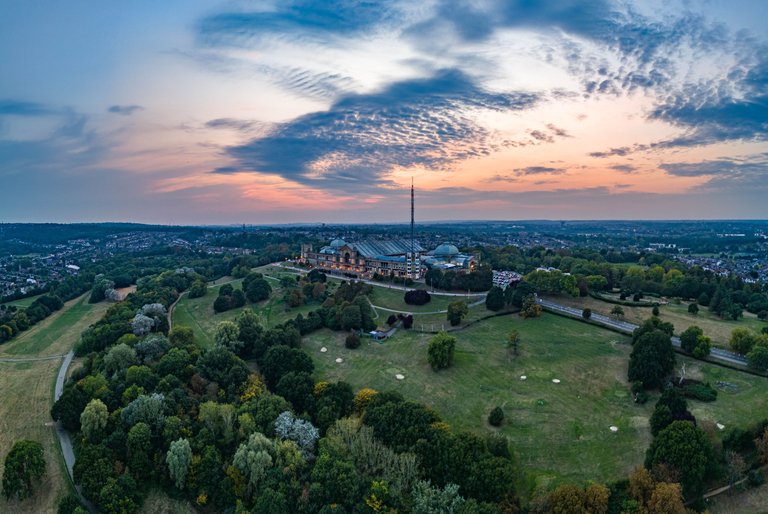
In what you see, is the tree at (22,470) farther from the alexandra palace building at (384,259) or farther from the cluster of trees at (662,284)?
the cluster of trees at (662,284)

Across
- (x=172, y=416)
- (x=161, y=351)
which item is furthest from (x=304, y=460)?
(x=161, y=351)

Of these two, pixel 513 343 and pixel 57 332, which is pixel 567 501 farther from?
pixel 57 332

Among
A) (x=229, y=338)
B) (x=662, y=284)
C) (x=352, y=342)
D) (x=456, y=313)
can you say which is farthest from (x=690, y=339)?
(x=229, y=338)

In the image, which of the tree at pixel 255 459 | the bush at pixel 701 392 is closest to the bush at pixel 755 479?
the bush at pixel 701 392

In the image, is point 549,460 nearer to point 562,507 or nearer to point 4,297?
point 562,507

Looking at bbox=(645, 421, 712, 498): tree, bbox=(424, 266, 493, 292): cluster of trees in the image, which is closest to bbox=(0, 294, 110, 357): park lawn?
bbox=(424, 266, 493, 292): cluster of trees

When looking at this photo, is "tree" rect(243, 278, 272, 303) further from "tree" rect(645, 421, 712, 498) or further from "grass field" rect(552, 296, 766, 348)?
"tree" rect(645, 421, 712, 498)
